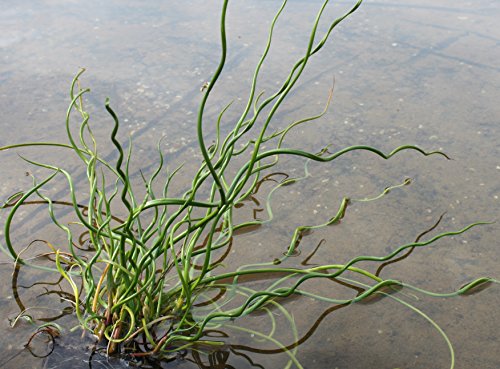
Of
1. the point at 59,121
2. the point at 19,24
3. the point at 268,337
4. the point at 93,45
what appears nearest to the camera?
the point at 268,337

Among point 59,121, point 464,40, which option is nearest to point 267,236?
point 59,121

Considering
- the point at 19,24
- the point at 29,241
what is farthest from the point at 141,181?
the point at 19,24

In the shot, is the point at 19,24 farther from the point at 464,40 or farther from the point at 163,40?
the point at 464,40

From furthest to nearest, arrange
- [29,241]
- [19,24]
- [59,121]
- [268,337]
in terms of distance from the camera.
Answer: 1. [19,24]
2. [59,121]
3. [29,241]
4. [268,337]

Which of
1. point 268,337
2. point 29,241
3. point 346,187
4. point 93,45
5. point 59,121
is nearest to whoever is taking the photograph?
point 268,337

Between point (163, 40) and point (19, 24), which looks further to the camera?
point (19, 24)

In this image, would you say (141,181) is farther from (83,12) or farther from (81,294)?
(83,12)
